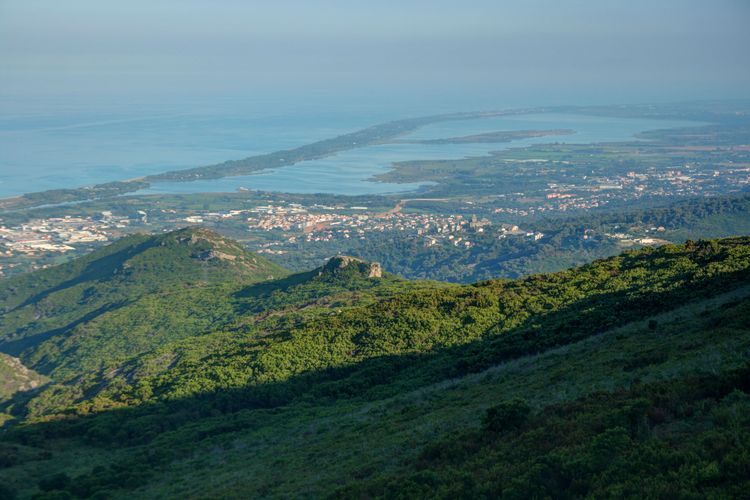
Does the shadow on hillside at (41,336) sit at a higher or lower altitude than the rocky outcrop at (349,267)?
lower

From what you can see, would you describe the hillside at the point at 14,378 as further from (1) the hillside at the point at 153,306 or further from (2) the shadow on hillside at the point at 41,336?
(2) the shadow on hillside at the point at 41,336

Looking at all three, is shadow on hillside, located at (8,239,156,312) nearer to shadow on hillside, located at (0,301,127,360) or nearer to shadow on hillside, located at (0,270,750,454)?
shadow on hillside, located at (0,301,127,360)

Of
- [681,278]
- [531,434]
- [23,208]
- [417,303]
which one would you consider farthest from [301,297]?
[23,208]

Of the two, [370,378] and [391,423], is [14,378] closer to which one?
[370,378]

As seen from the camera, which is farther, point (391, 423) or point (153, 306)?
point (153, 306)

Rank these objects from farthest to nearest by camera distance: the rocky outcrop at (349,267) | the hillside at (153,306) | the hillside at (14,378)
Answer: the rocky outcrop at (349,267) → the hillside at (14,378) → the hillside at (153,306)

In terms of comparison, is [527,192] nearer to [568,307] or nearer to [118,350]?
[118,350]

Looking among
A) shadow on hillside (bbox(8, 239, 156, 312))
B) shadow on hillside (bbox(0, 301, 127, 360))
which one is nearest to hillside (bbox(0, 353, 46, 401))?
shadow on hillside (bbox(0, 301, 127, 360))

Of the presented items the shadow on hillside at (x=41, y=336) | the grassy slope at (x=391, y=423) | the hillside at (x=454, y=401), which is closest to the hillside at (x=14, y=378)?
the hillside at (x=454, y=401)

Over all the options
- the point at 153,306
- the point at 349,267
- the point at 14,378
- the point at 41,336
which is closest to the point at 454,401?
the point at 14,378
